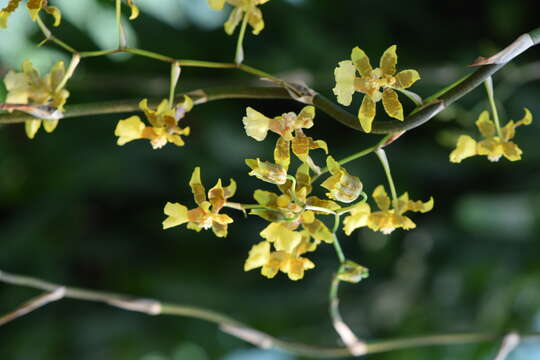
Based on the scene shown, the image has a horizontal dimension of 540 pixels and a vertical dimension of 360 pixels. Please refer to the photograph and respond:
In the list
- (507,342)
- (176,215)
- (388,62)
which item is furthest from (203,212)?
(507,342)

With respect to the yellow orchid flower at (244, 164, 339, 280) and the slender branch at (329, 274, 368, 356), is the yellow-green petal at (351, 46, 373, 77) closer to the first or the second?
the yellow orchid flower at (244, 164, 339, 280)

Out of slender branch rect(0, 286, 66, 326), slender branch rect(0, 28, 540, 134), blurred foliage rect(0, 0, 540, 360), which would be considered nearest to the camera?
slender branch rect(0, 28, 540, 134)

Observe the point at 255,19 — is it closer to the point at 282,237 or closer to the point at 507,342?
the point at 282,237

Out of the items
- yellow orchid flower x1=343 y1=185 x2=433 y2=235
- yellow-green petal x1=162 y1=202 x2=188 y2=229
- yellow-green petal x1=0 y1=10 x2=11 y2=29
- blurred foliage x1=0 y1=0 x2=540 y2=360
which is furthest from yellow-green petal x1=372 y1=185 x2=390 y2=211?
blurred foliage x1=0 y1=0 x2=540 y2=360

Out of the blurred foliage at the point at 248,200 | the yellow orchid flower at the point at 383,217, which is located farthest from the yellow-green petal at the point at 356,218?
the blurred foliage at the point at 248,200

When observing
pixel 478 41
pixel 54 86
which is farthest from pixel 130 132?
pixel 478 41

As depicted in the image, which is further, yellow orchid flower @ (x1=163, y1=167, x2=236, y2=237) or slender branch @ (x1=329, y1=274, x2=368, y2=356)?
slender branch @ (x1=329, y1=274, x2=368, y2=356)

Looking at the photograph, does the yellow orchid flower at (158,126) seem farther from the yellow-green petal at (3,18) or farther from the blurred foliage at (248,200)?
the blurred foliage at (248,200)
